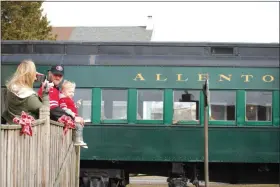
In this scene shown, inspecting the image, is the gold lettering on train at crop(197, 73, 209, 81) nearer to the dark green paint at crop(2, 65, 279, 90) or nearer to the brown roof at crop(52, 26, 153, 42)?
the dark green paint at crop(2, 65, 279, 90)

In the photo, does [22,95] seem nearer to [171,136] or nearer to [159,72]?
[171,136]

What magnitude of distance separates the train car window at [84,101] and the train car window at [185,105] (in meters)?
1.56

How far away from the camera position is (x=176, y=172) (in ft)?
41.9

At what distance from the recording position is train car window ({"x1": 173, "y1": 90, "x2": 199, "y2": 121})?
494 inches

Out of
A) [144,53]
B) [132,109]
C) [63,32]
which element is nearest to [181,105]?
[132,109]

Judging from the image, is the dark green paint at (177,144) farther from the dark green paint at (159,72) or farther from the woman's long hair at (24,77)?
the woman's long hair at (24,77)

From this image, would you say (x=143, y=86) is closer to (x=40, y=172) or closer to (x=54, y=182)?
(x=54, y=182)

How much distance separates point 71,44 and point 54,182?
6.33m

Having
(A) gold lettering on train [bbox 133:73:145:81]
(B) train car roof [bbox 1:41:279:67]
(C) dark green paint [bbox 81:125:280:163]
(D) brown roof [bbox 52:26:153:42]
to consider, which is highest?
(D) brown roof [bbox 52:26:153:42]

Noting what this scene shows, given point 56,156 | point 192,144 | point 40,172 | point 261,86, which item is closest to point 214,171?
point 192,144

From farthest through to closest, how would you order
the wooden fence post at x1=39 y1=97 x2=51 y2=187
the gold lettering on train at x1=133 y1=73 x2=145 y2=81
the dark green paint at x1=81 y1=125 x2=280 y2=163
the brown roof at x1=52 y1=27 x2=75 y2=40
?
the brown roof at x1=52 y1=27 x2=75 y2=40, the gold lettering on train at x1=133 y1=73 x2=145 y2=81, the dark green paint at x1=81 y1=125 x2=280 y2=163, the wooden fence post at x1=39 y1=97 x2=51 y2=187

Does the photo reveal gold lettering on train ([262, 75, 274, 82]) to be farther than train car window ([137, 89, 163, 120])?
Yes

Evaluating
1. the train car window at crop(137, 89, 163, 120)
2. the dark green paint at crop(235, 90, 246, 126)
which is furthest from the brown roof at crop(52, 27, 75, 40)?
the dark green paint at crop(235, 90, 246, 126)

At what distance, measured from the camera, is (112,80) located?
1272 centimetres
